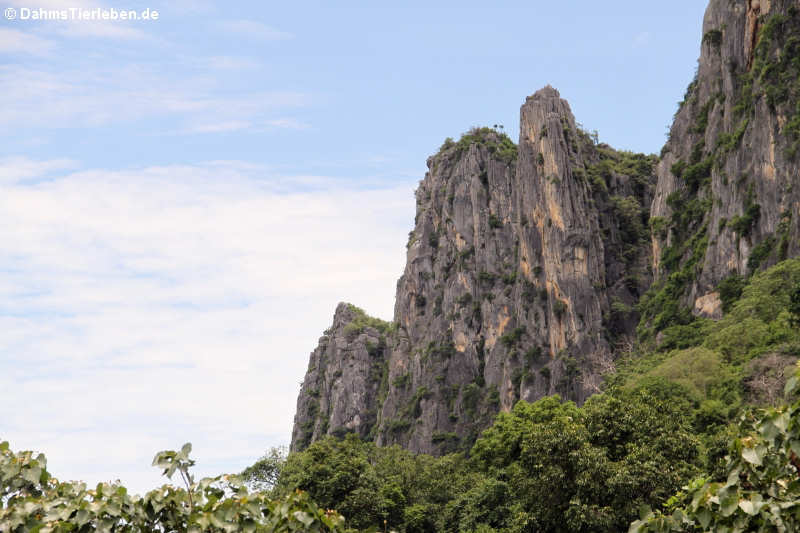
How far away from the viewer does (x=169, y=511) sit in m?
8.77

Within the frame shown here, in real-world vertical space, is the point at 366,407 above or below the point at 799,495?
above

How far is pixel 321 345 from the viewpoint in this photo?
5079 inches

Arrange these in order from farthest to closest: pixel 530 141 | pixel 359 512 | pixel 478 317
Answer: pixel 478 317, pixel 530 141, pixel 359 512

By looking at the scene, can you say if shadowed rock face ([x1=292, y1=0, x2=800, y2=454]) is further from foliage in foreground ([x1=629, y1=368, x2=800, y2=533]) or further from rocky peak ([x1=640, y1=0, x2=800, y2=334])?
foliage in foreground ([x1=629, y1=368, x2=800, y2=533])

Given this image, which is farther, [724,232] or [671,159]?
[671,159]

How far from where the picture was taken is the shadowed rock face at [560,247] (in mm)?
63594

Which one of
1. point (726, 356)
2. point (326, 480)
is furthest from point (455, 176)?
point (326, 480)

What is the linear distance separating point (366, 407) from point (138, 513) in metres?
106

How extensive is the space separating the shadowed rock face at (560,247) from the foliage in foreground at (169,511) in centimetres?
5192

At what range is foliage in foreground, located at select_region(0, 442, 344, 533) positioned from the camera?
8367 millimetres

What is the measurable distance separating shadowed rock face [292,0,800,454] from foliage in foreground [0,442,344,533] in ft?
170

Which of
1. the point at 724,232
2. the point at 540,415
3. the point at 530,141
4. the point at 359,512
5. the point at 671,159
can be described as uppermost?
the point at 530,141

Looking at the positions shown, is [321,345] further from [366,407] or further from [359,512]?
[359,512]

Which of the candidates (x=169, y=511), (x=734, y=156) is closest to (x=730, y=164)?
(x=734, y=156)
